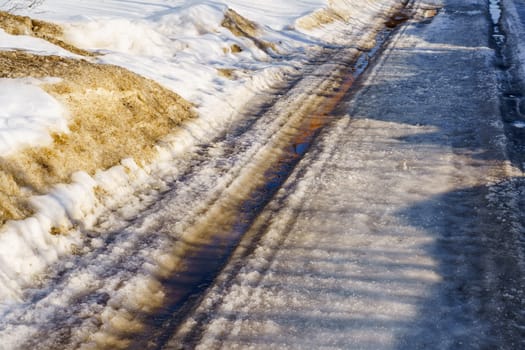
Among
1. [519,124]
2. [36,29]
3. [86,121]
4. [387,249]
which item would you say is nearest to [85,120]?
[86,121]

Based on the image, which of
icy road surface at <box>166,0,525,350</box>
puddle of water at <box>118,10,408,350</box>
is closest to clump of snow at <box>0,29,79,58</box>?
puddle of water at <box>118,10,408,350</box>

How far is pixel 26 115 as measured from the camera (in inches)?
255

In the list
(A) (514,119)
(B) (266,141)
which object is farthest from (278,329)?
(A) (514,119)

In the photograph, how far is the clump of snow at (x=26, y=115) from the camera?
5.99 m

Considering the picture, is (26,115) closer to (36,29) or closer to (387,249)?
(36,29)

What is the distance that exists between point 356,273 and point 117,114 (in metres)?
4.49

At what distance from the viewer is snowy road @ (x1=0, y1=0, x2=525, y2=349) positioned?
4195 millimetres

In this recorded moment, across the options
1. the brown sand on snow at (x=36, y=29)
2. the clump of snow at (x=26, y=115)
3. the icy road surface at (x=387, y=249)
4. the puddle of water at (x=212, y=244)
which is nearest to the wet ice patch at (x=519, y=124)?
the icy road surface at (x=387, y=249)

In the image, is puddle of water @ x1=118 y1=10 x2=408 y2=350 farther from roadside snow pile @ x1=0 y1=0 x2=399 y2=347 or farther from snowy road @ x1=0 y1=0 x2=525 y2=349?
roadside snow pile @ x1=0 y1=0 x2=399 y2=347

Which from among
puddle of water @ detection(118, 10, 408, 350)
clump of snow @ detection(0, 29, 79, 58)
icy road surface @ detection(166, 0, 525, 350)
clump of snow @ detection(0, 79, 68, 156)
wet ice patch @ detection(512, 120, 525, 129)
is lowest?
puddle of water @ detection(118, 10, 408, 350)

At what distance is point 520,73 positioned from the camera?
37.4ft

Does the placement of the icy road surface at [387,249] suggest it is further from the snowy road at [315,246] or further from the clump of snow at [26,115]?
the clump of snow at [26,115]

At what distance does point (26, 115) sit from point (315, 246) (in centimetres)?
402

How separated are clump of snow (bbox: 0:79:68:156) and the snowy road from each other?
1.33 m
